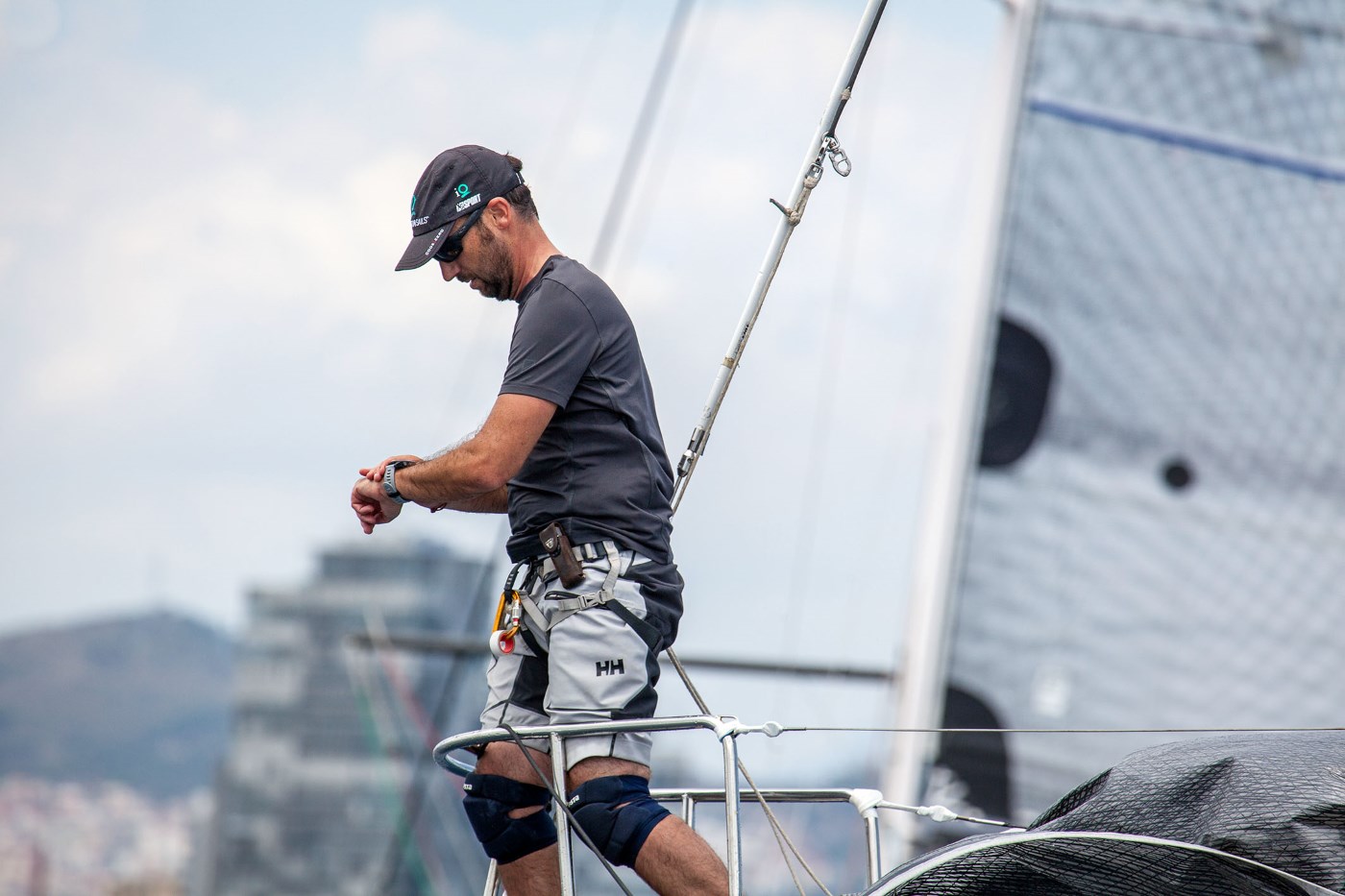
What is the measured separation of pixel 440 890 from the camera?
9.91m

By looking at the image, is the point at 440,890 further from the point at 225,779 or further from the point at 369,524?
the point at 225,779

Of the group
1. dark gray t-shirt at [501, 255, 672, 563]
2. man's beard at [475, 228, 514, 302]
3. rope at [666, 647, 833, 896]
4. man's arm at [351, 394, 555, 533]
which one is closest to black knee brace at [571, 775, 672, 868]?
rope at [666, 647, 833, 896]

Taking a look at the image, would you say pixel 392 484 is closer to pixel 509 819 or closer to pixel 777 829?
pixel 509 819

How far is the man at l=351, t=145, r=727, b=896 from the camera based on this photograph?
251 centimetres

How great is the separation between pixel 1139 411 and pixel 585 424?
3864mm

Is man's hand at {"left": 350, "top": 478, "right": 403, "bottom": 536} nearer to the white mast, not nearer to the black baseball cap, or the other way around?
the black baseball cap

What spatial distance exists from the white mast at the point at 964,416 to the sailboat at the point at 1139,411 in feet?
0.03

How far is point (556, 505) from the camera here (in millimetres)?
2639

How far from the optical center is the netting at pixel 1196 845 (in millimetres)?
1964

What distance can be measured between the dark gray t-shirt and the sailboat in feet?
11.3

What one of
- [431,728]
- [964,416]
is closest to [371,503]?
[964,416]

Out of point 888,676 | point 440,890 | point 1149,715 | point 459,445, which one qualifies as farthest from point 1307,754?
point 440,890

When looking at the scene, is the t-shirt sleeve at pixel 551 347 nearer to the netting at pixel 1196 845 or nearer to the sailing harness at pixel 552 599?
the sailing harness at pixel 552 599

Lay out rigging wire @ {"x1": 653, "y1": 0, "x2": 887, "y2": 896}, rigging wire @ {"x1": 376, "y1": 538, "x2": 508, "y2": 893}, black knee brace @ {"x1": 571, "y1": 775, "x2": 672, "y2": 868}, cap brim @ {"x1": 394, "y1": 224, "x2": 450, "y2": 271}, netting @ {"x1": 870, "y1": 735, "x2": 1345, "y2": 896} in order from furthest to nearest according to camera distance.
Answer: rigging wire @ {"x1": 376, "y1": 538, "x2": 508, "y2": 893}
rigging wire @ {"x1": 653, "y1": 0, "x2": 887, "y2": 896}
cap brim @ {"x1": 394, "y1": 224, "x2": 450, "y2": 271}
black knee brace @ {"x1": 571, "y1": 775, "x2": 672, "y2": 868}
netting @ {"x1": 870, "y1": 735, "x2": 1345, "y2": 896}
